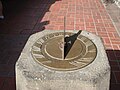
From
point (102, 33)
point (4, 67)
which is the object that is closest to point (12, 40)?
point (4, 67)

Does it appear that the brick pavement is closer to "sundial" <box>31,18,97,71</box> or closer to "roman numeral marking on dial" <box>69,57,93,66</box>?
"sundial" <box>31,18,97,71</box>

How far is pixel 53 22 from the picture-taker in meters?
6.05

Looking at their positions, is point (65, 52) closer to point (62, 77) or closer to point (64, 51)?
point (64, 51)

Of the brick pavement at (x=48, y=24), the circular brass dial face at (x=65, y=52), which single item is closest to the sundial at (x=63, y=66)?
the circular brass dial face at (x=65, y=52)

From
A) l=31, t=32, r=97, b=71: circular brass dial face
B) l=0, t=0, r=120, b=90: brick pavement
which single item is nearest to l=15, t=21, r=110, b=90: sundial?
l=31, t=32, r=97, b=71: circular brass dial face

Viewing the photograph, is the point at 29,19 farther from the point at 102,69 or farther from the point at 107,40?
the point at 102,69

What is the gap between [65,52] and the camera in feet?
9.31

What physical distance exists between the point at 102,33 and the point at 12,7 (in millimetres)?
2954

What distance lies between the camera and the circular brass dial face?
8.79 ft

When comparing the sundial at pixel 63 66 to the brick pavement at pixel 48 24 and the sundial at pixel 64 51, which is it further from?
the brick pavement at pixel 48 24

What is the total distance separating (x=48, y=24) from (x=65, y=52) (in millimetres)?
3162

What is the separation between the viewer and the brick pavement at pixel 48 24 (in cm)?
429

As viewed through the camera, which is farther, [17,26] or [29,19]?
[29,19]

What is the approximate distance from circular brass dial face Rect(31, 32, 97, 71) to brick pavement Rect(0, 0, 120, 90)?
3.40 feet
